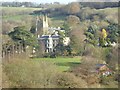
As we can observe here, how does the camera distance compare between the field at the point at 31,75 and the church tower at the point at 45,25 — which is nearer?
the field at the point at 31,75

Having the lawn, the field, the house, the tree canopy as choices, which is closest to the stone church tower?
the house

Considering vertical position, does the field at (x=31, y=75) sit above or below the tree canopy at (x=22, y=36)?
below

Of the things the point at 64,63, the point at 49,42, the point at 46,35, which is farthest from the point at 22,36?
the point at 64,63

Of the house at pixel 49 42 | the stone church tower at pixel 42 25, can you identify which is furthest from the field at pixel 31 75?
the stone church tower at pixel 42 25

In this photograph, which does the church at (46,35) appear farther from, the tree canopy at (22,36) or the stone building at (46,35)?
the tree canopy at (22,36)

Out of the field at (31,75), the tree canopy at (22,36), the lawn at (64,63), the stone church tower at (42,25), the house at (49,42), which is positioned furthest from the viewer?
the stone church tower at (42,25)

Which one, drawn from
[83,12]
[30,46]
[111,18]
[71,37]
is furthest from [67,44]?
[83,12]

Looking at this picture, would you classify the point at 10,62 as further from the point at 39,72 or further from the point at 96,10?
the point at 96,10

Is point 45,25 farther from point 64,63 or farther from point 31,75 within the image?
point 31,75
